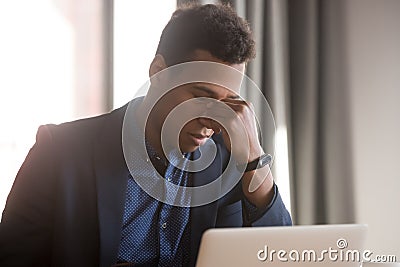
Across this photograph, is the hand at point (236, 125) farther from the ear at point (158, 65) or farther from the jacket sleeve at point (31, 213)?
the jacket sleeve at point (31, 213)

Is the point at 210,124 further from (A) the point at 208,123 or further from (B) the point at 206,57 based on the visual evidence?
→ (B) the point at 206,57

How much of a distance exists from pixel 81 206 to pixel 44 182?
4.0 inches

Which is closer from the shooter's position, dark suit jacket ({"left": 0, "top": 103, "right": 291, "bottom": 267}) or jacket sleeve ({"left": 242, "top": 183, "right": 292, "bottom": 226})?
dark suit jacket ({"left": 0, "top": 103, "right": 291, "bottom": 267})

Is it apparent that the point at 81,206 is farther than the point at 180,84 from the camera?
No

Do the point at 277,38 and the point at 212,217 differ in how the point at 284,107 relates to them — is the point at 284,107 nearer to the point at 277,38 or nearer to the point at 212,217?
the point at 277,38

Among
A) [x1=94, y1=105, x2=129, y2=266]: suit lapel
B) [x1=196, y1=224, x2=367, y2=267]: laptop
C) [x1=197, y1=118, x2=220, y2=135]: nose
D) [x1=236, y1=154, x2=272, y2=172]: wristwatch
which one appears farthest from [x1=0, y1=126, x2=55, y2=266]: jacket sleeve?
[x1=196, y1=224, x2=367, y2=267]: laptop

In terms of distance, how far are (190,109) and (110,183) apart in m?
0.26

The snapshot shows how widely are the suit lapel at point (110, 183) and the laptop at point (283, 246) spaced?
53 centimetres

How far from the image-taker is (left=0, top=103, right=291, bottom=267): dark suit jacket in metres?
1.29

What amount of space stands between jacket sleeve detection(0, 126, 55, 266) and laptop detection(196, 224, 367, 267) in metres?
0.60

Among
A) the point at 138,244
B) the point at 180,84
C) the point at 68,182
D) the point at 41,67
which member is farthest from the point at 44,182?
the point at 41,67

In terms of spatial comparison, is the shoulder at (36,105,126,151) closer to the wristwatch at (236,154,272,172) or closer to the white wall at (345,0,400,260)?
the wristwatch at (236,154,272,172)

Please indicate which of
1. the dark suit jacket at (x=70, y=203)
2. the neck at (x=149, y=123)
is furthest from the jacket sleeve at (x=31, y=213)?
the neck at (x=149, y=123)

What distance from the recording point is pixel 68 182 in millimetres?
1330
